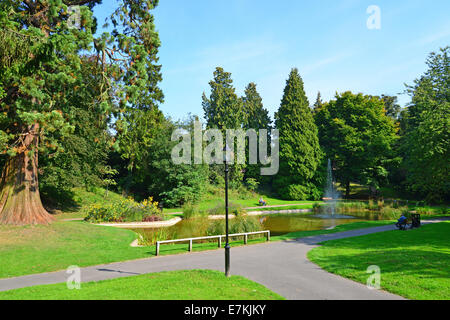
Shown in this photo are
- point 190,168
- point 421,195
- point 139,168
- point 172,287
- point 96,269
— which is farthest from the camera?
point 421,195

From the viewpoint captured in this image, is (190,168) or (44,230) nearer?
(44,230)

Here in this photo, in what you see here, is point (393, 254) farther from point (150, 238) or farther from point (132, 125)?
point (132, 125)

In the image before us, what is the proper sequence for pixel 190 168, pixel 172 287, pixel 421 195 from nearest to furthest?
pixel 172 287 → pixel 190 168 → pixel 421 195

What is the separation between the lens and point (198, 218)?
2530 centimetres

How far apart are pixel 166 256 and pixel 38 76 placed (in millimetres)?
12252

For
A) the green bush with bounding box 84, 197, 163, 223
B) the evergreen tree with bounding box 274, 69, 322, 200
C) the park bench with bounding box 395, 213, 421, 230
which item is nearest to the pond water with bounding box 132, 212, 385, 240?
the green bush with bounding box 84, 197, 163, 223

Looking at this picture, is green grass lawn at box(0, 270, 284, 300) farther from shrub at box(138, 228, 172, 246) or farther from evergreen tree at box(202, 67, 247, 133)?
evergreen tree at box(202, 67, 247, 133)

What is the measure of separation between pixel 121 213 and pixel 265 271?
16482 millimetres

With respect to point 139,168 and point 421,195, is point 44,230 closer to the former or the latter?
point 139,168

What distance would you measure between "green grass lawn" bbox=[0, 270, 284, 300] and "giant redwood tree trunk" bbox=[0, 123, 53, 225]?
408 inches

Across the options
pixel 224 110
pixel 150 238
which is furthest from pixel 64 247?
pixel 224 110

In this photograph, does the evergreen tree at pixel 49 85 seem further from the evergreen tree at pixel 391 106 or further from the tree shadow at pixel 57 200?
the evergreen tree at pixel 391 106

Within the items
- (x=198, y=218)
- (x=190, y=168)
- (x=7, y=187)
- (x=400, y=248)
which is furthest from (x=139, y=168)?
(x=400, y=248)
